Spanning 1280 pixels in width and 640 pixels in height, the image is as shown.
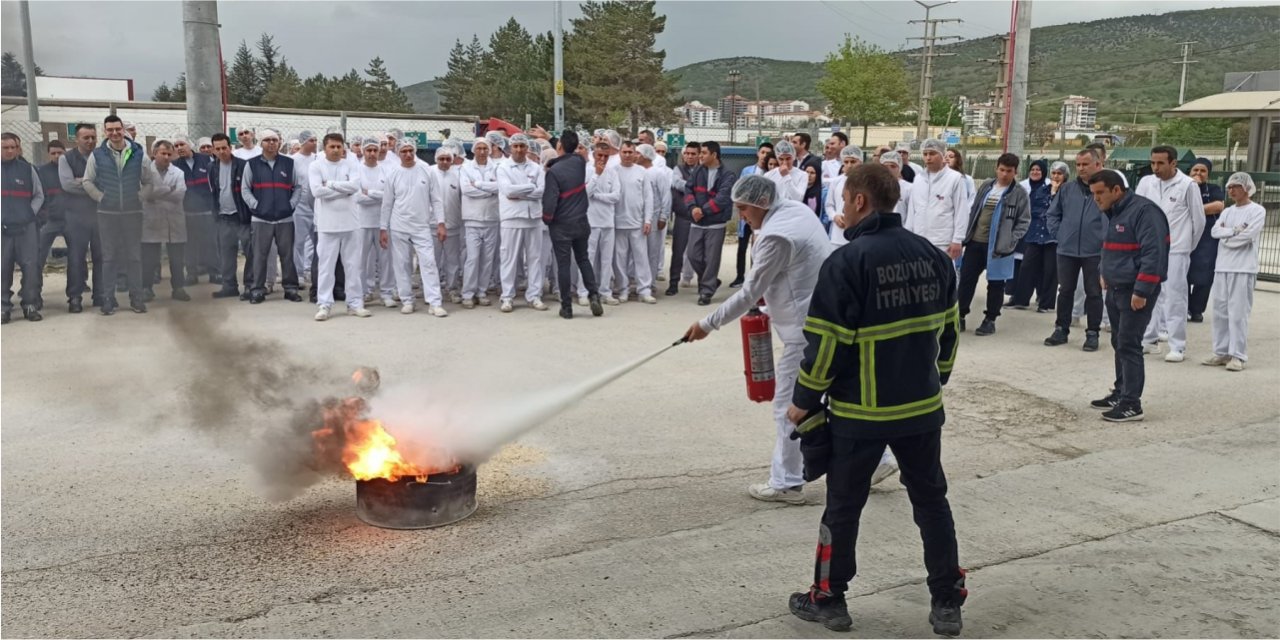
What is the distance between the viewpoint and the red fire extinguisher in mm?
5758

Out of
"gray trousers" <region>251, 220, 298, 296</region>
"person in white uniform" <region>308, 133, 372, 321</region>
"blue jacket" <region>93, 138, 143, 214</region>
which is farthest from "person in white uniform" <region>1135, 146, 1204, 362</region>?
"blue jacket" <region>93, 138, 143, 214</region>

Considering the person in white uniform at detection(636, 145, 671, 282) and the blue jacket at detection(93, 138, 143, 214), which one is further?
the person in white uniform at detection(636, 145, 671, 282)

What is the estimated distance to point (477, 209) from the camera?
508 inches

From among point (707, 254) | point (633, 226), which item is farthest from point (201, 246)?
point (707, 254)

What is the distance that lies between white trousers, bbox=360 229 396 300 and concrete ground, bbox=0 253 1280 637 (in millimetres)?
3687

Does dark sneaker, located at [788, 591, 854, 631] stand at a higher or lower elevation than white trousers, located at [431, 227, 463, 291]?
lower

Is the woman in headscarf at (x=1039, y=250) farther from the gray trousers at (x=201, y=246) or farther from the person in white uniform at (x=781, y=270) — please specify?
the gray trousers at (x=201, y=246)

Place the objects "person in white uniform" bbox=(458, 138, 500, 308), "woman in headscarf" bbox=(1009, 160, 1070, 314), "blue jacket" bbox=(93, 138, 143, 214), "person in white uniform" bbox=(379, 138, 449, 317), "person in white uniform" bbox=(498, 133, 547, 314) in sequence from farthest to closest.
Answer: "person in white uniform" bbox=(458, 138, 500, 308)
"person in white uniform" bbox=(498, 133, 547, 314)
"person in white uniform" bbox=(379, 138, 449, 317)
"woman in headscarf" bbox=(1009, 160, 1070, 314)
"blue jacket" bbox=(93, 138, 143, 214)

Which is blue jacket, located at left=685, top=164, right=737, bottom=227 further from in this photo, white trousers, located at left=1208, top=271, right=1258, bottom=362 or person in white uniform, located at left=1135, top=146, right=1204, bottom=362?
white trousers, located at left=1208, top=271, right=1258, bottom=362

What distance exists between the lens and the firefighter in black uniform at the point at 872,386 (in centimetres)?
405

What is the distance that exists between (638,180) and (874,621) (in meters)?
9.97

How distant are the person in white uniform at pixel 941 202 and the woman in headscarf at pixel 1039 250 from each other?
1103mm

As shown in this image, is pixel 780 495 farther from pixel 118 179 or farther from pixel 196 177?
pixel 196 177

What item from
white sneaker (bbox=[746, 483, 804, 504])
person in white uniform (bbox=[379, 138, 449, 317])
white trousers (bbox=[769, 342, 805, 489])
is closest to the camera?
white trousers (bbox=[769, 342, 805, 489])
